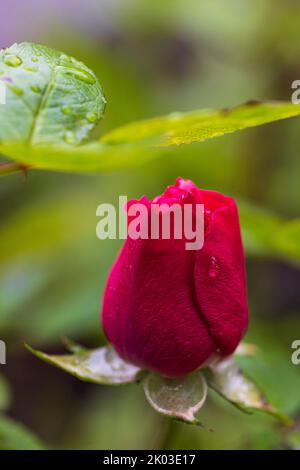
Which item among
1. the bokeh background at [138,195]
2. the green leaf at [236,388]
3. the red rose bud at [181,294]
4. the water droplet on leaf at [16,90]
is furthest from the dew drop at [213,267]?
the bokeh background at [138,195]

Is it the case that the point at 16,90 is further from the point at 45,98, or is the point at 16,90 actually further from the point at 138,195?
the point at 138,195

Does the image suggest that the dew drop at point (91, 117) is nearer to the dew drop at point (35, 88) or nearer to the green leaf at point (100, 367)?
the dew drop at point (35, 88)

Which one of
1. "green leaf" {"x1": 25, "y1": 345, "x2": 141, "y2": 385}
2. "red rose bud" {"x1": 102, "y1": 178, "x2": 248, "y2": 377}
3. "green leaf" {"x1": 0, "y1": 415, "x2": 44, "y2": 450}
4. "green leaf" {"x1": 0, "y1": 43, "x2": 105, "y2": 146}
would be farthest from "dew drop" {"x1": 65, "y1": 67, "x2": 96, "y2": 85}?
"green leaf" {"x1": 0, "y1": 415, "x2": 44, "y2": 450}

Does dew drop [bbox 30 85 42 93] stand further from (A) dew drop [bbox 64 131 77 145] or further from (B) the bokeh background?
(B) the bokeh background

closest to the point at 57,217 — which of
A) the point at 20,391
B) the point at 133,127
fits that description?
the point at 20,391

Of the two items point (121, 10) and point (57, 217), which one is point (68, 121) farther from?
point (121, 10)

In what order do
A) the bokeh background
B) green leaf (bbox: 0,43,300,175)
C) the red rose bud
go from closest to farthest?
green leaf (bbox: 0,43,300,175)
the red rose bud
the bokeh background
